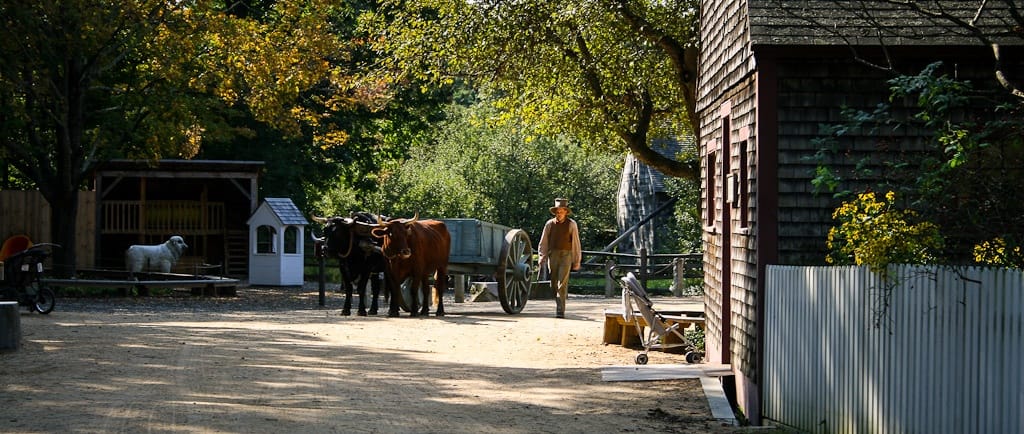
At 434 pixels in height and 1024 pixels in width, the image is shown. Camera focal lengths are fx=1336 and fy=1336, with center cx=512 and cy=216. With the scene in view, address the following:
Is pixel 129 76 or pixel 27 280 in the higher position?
pixel 129 76

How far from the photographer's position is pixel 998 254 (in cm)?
909

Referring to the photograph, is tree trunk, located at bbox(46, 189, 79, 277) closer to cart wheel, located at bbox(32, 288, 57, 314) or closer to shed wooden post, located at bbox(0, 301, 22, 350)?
cart wheel, located at bbox(32, 288, 57, 314)

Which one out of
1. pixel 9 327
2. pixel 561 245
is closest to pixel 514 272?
pixel 561 245

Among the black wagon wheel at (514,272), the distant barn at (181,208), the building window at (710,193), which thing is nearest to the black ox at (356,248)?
the black wagon wheel at (514,272)

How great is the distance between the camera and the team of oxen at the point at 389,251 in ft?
71.7

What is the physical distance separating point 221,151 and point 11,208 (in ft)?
23.8

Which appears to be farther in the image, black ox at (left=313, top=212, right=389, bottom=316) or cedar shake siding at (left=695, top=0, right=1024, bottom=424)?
black ox at (left=313, top=212, right=389, bottom=316)

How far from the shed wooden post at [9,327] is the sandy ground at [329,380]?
17 centimetres

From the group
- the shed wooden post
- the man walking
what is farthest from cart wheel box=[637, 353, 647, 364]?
the man walking

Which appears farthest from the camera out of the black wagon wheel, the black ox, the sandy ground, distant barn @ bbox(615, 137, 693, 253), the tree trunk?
distant barn @ bbox(615, 137, 693, 253)

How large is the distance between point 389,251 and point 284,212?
1335cm

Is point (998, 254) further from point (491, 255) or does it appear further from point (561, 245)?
point (491, 255)

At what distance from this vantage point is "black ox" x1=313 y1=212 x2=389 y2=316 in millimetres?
22219

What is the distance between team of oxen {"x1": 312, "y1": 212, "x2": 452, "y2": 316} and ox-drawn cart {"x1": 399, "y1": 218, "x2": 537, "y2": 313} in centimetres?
175
